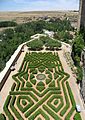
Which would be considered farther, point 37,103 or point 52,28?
point 52,28

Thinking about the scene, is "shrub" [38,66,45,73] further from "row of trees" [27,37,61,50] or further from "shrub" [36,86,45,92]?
"row of trees" [27,37,61,50]

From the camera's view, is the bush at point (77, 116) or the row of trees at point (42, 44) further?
the row of trees at point (42, 44)

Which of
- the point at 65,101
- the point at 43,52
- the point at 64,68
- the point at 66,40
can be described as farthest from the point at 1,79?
the point at 66,40

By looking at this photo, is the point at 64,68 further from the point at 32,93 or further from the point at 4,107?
the point at 4,107

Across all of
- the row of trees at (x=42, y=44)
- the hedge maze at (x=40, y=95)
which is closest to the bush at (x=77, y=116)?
the hedge maze at (x=40, y=95)

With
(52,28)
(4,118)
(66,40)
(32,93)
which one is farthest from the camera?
(52,28)

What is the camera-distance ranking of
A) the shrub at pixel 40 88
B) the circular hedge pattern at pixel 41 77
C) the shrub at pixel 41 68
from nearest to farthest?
the shrub at pixel 40 88, the circular hedge pattern at pixel 41 77, the shrub at pixel 41 68

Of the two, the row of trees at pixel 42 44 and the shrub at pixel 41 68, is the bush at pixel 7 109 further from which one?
the row of trees at pixel 42 44

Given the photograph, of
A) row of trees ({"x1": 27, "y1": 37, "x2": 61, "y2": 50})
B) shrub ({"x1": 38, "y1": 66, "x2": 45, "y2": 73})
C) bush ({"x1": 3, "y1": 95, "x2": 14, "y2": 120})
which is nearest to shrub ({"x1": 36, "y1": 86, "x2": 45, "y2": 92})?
bush ({"x1": 3, "y1": 95, "x2": 14, "y2": 120})
